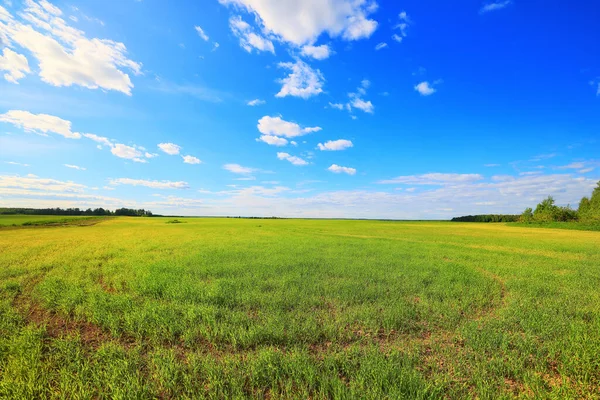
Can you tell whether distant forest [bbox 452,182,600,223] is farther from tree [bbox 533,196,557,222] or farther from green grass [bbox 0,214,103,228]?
green grass [bbox 0,214,103,228]

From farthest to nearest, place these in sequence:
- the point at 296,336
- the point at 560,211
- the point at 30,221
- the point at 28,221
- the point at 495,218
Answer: the point at 495,218, the point at 560,211, the point at 30,221, the point at 28,221, the point at 296,336

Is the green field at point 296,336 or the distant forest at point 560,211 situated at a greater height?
the distant forest at point 560,211

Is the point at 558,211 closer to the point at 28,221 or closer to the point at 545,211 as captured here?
the point at 545,211

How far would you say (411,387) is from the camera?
3.79 m

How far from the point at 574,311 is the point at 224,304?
10156 millimetres

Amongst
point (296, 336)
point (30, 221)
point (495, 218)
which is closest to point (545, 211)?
point (495, 218)

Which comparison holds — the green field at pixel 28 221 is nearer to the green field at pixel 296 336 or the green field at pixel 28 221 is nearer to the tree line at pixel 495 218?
the green field at pixel 296 336

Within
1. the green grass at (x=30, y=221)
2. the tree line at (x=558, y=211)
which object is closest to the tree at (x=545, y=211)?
the tree line at (x=558, y=211)

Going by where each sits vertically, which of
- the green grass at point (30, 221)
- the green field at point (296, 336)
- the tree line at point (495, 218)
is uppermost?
the tree line at point (495, 218)

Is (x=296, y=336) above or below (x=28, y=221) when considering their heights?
below

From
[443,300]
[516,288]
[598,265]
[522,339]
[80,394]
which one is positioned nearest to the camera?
[80,394]

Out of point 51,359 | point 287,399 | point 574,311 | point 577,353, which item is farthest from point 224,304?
point 574,311

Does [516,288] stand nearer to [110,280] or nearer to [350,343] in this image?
[350,343]

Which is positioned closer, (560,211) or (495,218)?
(560,211)
